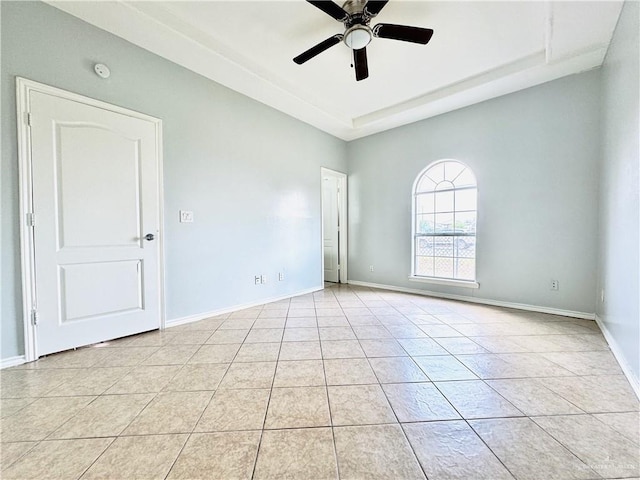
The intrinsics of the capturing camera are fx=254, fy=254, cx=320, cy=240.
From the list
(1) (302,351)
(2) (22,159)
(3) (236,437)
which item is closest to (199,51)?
(2) (22,159)

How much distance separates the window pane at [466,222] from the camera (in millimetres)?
3665

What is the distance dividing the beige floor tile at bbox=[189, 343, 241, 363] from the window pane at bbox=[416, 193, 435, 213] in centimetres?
338

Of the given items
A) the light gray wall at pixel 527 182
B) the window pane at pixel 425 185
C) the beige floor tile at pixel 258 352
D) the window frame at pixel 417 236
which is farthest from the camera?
the window pane at pixel 425 185

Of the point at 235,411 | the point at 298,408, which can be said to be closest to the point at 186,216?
the point at 235,411

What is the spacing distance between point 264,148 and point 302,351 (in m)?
2.75

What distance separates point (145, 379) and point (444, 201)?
13.5ft

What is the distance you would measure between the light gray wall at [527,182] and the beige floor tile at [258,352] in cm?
283

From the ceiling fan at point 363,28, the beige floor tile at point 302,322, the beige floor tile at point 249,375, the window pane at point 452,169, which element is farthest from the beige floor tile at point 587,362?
the ceiling fan at point 363,28

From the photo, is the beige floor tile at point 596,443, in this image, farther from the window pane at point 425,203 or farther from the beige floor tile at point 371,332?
the window pane at point 425,203

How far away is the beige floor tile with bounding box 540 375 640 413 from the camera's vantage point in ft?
4.61

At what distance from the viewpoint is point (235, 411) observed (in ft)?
4.60

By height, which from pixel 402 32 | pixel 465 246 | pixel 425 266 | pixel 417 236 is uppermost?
pixel 402 32

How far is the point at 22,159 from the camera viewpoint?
1.91 m

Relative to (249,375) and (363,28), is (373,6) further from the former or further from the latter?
(249,375)
